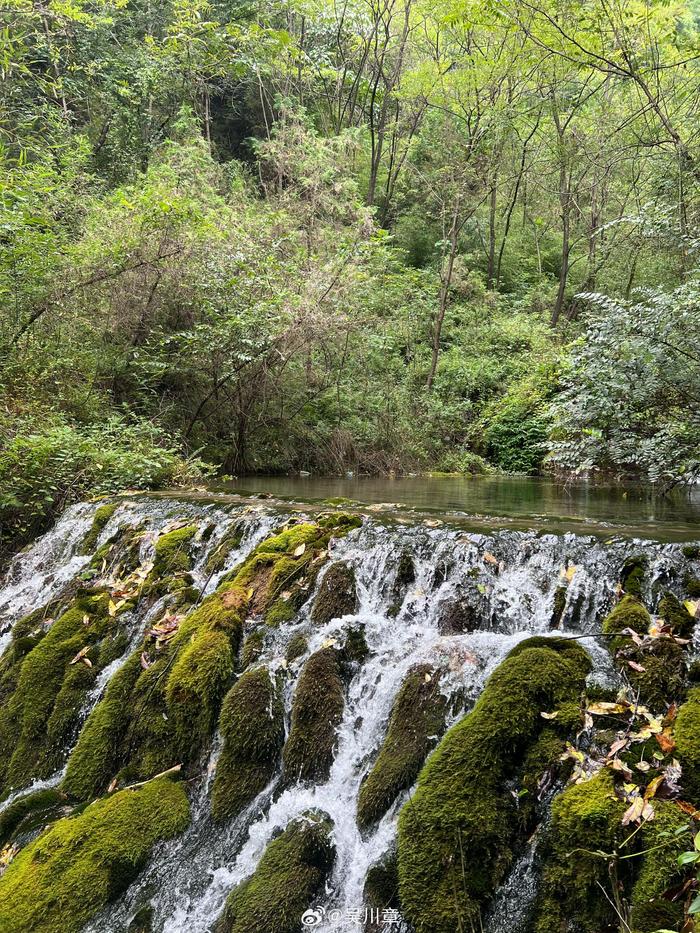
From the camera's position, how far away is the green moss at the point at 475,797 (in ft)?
9.39

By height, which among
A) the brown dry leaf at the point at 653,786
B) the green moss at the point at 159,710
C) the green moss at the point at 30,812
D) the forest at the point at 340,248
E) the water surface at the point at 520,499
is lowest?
the green moss at the point at 30,812

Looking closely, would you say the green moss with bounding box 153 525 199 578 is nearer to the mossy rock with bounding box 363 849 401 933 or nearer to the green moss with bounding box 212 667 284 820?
the green moss with bounding box 212 667 284 820

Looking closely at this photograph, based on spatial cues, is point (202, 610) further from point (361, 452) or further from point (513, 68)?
point (513, 68)

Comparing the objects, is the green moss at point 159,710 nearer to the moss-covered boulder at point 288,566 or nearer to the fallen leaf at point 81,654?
the moss-covered boulder at point 288,566

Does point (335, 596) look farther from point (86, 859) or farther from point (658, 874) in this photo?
point (658, 874)

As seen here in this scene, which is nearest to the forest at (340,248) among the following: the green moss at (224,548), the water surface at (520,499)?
the water surface at (520,499)

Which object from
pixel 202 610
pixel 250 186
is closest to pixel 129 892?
pixel 202 610

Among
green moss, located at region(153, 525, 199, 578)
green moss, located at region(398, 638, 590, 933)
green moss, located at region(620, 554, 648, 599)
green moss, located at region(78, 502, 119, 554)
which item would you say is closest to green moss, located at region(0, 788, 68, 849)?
green moss, located at region(153, 525, 199, 578)

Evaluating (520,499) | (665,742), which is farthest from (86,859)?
(520,499)

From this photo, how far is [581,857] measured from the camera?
2.75 metres

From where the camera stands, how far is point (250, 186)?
58.9ft

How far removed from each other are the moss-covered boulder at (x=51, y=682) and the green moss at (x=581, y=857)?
3413mm

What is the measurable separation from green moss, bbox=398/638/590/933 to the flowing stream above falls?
0.49 ft

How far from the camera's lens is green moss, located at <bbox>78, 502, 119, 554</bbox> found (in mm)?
6738
